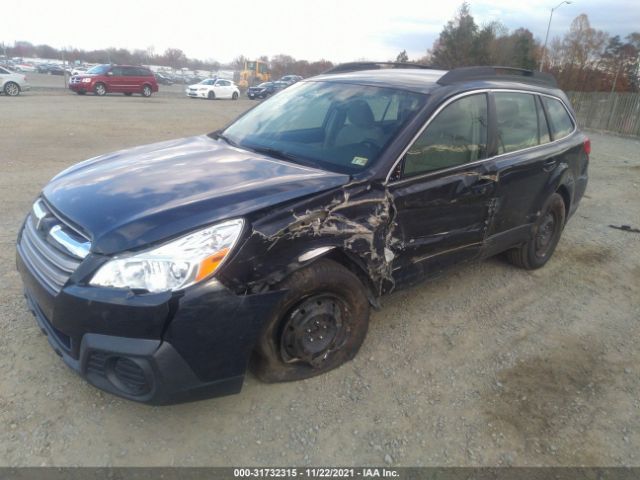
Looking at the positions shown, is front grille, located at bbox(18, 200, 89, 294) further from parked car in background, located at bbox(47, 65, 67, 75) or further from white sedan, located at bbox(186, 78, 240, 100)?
parked car in background, located at bbox(47, 65, 67, 75)

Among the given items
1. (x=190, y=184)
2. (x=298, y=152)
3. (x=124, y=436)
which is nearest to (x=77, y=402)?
(x=124, y=436)

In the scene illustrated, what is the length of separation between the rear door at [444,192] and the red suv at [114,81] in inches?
1041

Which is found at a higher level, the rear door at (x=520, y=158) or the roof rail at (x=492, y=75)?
the roof rail at (x=492, y=75)

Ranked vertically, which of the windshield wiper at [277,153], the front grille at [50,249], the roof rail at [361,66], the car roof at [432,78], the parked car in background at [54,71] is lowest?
the parked car in background at [54,71]

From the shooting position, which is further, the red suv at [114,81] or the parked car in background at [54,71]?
the parked car in background at [54,71]

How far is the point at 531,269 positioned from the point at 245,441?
3403 millimetres

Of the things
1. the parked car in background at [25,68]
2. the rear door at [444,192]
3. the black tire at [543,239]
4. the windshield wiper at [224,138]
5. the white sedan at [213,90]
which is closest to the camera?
the rear door at [444,192]

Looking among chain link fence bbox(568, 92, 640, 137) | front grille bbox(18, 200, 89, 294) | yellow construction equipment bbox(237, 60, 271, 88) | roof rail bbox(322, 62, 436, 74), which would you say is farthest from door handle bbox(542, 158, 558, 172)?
yellow construction equipment bbox(237, 60, 271, 88)

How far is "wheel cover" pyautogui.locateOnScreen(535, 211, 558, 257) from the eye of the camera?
4512mm

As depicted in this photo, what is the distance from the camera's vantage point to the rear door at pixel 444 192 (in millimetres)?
2996

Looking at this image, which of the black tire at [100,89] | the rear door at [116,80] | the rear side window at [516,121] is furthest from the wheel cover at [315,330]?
the rear door at [116,80]

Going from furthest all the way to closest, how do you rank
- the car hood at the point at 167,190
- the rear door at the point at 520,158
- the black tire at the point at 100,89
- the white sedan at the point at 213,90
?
the white sedan at the point at 213,90 → the black tire at the point at 100,89 → the rear door at the point at 520,158 → the car hood at the point at 167,190

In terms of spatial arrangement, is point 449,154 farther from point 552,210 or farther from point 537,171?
point 552,210

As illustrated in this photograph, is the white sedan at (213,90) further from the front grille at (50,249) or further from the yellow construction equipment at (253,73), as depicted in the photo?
the front grille at (50,249)
